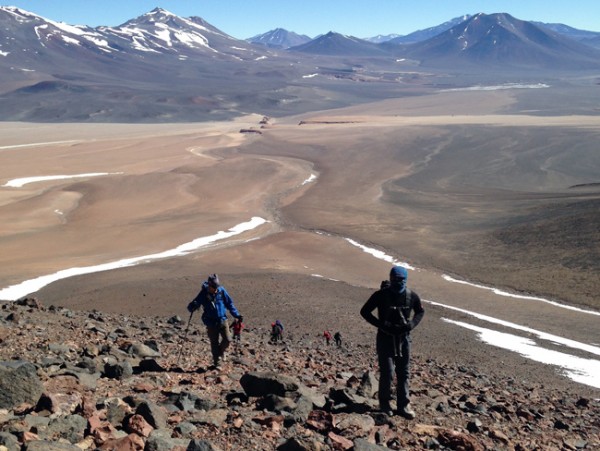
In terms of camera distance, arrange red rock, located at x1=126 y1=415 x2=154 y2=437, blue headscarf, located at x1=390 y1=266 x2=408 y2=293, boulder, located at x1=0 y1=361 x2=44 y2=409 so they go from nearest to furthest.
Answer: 1. red rock, located at x1=126 y1=415 x2=154 y2=437
2. boulder, located at x1=0 y1=361 x2=44 y2=409
3. blue headscarf, located at x1=390 y1=266 x2=408 y2=293

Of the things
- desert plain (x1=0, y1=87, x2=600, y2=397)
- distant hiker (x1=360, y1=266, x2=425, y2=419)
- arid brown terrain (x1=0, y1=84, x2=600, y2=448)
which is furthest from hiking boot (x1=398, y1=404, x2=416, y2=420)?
desert plain (x1=0, y1=87, x2=600, y2=397)

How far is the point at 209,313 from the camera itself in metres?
9.97

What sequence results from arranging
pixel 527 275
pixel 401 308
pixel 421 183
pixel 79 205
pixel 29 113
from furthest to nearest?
1. pixel 29 113
2. pixel 421 183
3. pixel 79 205
4. pixel 527 275
5. pixel 401 308

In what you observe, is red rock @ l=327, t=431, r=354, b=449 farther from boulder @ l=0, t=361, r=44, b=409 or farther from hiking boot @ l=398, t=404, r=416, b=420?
boulder @ l=0, t=361, r=44, b=409

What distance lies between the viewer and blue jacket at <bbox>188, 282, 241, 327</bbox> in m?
9.87

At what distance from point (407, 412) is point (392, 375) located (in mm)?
409

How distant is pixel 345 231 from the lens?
114 ft

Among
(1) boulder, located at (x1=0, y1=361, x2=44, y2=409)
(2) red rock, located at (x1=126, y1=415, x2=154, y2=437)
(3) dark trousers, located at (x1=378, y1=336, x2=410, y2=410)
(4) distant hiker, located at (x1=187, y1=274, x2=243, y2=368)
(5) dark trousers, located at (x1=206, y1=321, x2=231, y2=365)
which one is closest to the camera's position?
(2) red rock, located at (x1=126, y1=415, x2=154, y2=437)

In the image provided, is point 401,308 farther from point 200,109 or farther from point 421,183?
point 200,109

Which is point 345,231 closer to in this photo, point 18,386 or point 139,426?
point 18,386

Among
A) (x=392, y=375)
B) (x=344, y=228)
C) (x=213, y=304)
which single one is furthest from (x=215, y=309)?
(x=344, y=228)

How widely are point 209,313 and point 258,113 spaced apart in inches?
4650

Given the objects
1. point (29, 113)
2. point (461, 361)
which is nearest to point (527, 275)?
point (461, 361)

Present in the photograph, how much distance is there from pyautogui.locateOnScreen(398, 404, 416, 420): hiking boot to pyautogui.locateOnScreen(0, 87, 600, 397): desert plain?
7.11m
